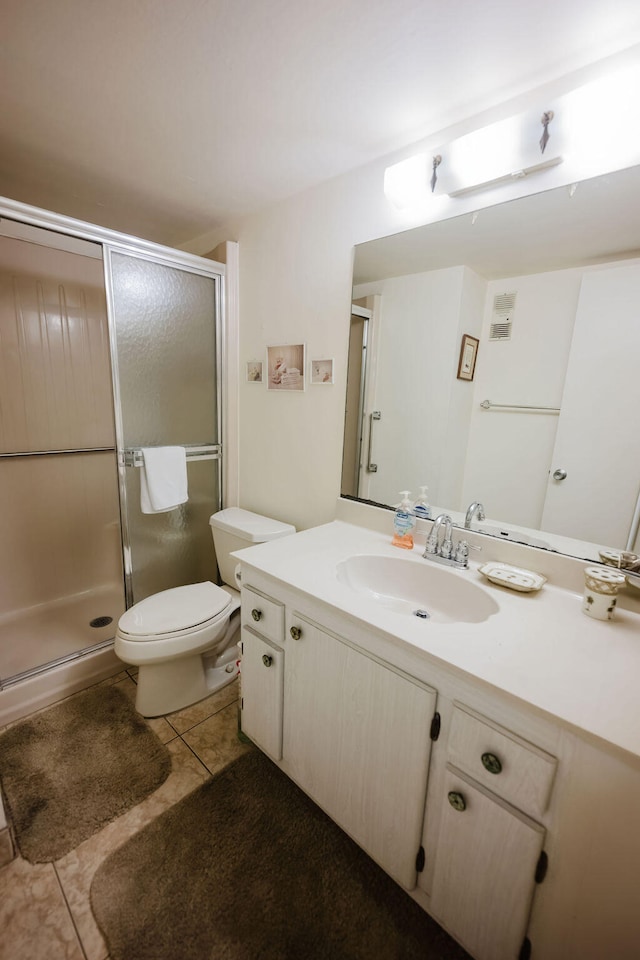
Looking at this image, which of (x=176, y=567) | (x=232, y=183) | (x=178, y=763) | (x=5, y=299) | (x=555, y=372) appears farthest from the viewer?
(x=176, y=567)

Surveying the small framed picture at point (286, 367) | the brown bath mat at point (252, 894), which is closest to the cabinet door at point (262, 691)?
the brown bath mat at point (252, 894)

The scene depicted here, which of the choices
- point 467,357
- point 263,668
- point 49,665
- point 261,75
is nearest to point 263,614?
point 263,668

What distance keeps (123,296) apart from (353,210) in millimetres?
1047

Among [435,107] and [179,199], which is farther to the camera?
[179,199]

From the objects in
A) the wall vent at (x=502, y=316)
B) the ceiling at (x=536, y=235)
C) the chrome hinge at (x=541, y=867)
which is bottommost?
the chrome hinge at (x=541, y=867)

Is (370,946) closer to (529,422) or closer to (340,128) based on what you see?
(529,422)

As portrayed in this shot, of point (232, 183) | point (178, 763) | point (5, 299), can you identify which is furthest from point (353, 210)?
point (178, 763)

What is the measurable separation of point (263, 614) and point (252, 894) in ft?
2.34

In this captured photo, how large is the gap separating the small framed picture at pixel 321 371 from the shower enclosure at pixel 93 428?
670 mm

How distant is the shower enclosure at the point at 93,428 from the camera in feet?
5.68

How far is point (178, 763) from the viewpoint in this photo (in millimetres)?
1368

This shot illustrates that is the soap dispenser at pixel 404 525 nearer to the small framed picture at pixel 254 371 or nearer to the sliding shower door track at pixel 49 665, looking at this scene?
the small framed picture at pixel 254 371

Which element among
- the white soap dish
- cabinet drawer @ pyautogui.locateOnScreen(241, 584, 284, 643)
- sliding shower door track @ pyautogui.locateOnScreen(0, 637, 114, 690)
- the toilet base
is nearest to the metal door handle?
the white soap dish

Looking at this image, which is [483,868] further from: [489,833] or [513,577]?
[513,577]
